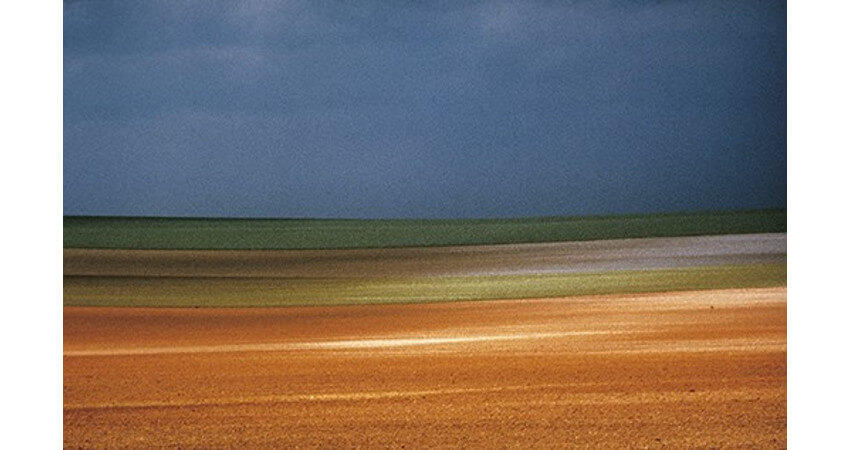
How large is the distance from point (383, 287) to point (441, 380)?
748cm

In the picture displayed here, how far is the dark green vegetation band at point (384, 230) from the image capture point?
18.2m

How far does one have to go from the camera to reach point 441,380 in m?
5.80

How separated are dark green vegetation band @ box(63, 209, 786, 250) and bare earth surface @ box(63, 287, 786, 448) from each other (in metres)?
8.56

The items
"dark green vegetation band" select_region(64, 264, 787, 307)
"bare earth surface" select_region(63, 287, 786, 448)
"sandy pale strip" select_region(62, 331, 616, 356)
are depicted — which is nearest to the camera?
"bare earth surface" select_region(63, 287, 786, 448)

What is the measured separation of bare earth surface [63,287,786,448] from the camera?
4520 mm

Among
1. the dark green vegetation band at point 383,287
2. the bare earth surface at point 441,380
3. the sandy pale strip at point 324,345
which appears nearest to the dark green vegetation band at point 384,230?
the dark green vegetation band at point 383,287

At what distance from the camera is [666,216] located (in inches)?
825

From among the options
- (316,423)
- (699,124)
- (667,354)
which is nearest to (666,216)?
(699,124)

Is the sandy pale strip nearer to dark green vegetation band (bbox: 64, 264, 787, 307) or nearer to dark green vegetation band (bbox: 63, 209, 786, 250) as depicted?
dark green vegetation band (bbox: 64, 264, 787, 307)

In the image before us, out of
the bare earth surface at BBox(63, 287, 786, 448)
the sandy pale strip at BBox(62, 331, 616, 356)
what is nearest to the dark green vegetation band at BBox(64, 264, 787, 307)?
the bare earth surface at BBox(63, 287, 786, 448)

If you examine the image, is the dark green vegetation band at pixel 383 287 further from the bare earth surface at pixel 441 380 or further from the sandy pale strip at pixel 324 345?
the sandy pale strip at pixel 324 345
